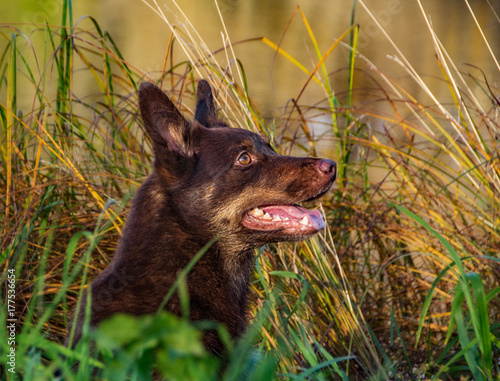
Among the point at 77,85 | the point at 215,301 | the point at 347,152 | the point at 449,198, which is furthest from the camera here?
the point at 77,85

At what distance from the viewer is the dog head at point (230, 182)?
2.76 metres

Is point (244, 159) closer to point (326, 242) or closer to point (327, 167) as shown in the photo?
point (327, 167)

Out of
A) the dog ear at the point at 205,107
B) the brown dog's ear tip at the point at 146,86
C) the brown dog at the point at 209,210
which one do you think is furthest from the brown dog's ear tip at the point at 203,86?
the brown dog's ear tip at the point at 146,86

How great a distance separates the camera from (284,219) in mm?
2812

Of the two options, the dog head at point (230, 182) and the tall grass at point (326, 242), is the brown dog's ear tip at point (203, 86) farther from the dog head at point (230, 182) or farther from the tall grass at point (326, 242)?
the dog head at point (230, 182)

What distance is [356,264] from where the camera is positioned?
13.4 ft

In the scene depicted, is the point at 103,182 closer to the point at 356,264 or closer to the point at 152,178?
the point at 152,178

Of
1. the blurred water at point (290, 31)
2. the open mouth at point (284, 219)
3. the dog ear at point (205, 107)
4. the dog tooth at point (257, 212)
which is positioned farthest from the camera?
the blurred water at point (290, 31)

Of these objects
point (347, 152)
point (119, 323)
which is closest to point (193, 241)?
point (119, 323)

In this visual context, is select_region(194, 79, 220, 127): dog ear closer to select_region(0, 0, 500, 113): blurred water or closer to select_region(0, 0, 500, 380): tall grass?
select_region(0, 0, 500, 380): tall grass

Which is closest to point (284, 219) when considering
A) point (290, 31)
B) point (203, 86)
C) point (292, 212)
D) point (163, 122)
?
point (292, 212)

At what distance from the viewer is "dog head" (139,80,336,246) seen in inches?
108

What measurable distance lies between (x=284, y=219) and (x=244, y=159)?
34cm

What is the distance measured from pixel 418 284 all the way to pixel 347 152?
105 cm
